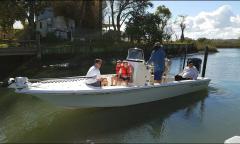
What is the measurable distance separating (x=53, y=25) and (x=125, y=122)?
32854 mm

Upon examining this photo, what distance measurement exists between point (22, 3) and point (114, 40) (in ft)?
39.2

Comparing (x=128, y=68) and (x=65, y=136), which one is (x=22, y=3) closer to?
(x=128, y=68)

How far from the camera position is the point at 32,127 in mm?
11828

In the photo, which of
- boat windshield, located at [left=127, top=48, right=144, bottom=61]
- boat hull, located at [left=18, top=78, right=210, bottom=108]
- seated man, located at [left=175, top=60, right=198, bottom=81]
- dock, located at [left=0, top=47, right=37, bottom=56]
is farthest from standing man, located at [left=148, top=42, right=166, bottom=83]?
dock, located at [left=0, top=47, right=37, bottom=56]

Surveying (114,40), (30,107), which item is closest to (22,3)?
(114,40)

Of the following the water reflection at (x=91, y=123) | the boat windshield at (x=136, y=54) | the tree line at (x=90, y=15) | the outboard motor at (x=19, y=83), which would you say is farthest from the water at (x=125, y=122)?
the tree line at (x=90, y=15)

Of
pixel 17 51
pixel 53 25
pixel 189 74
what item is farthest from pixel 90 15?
pixel 189 74

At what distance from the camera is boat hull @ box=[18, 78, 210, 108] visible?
11.8m

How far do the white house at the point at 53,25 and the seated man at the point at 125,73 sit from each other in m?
27.6

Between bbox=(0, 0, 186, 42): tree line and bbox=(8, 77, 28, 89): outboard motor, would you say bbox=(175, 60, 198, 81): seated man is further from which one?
bbox=(0, 0, 186, 42): tree line

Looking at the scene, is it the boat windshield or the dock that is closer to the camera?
the boat windshield

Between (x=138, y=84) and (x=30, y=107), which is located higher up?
(x=138, y=84)

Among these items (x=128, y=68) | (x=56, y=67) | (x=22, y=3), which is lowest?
(x=56, y=67)

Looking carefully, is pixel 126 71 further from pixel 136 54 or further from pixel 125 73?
pixel 136 54
